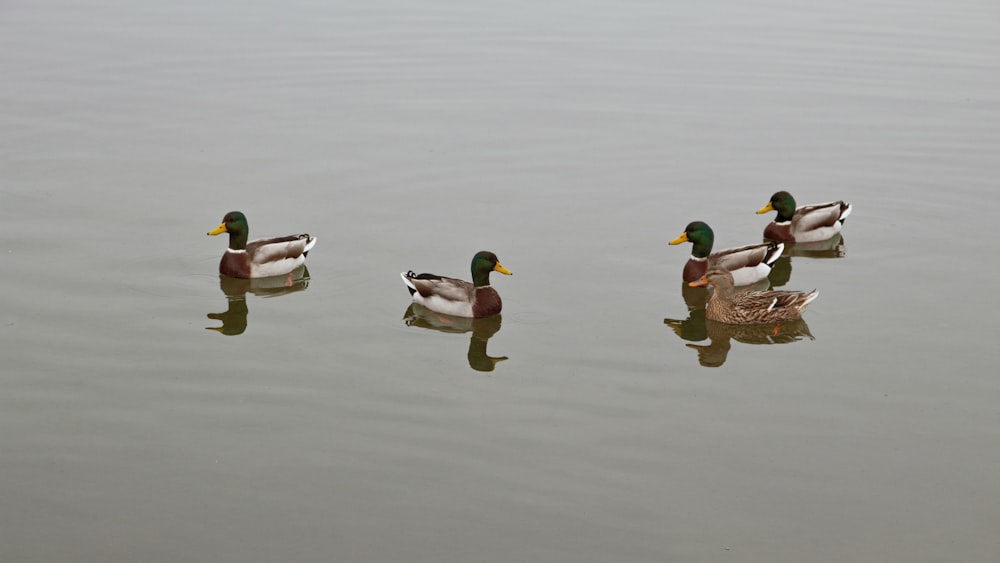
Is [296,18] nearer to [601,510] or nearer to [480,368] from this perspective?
[480,368]

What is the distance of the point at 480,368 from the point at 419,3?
18.8 meters

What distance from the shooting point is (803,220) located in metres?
14.3

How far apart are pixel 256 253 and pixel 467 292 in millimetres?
2342

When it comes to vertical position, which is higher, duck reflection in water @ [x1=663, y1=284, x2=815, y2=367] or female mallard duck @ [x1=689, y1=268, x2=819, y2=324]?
female mallard duck @ [x1=689, y1=268, x2=819, y2=324]

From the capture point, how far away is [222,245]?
546 inches

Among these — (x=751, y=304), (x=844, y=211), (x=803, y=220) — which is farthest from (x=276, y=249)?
(x=844, y=211)

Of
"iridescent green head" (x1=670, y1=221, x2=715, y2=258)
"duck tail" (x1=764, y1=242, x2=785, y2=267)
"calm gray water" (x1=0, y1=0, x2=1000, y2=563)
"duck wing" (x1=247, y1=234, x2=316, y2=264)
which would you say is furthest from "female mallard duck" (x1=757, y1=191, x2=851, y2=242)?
"duck wing" (x1=247, y1=234, x2=316, y2=264)

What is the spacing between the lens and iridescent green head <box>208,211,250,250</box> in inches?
510

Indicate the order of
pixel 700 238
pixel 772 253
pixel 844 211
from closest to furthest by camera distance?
1. pixel 700 238
2. pixel 772 253
3. pixel 844 211

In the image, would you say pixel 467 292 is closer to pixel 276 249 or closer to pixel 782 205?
pixel 276 249

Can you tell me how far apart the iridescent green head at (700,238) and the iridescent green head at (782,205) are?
58.8 inches

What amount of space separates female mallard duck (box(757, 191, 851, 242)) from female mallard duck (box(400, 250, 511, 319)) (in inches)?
154

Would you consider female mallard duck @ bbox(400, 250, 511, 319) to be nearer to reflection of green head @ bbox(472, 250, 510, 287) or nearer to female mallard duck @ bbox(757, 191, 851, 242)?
reflection of green head @ bbox(472, 250, 510, 287)

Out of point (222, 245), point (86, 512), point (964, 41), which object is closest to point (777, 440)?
point (86, 512)
